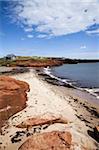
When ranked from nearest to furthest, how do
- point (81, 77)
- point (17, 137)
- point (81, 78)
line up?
point (17, 137), point (81, 78), point (81, 77)

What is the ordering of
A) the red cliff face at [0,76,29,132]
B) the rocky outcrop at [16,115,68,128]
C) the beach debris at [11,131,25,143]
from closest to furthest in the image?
the beach debris at [11,131,25,143] < the rocky outcrop at [16,115,68,128] < the red cliff face at [0,76,29,132]

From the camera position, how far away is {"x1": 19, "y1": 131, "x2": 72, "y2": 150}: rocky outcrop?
27.1 ft

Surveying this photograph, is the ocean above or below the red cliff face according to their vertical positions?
below

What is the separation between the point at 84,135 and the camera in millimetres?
10305

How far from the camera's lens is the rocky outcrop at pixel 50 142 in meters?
8.26

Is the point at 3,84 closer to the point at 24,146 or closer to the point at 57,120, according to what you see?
the point at 57,120

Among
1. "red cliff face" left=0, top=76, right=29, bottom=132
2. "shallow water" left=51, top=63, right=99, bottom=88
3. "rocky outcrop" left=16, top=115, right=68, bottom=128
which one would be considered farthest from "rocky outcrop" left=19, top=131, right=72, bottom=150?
"shallow water" left=51, top=63, right=99, bottom=88

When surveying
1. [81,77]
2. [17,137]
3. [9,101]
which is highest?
[9,101]

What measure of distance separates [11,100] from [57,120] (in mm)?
5433

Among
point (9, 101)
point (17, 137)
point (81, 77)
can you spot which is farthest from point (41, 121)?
point (81, 77)

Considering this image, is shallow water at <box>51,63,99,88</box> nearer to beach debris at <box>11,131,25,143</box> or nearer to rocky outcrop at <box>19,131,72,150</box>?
beach debris at <box>11,131,25,143</box>

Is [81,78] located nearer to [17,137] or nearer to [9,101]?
[9,101]

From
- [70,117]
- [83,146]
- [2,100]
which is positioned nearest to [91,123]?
[70,117]

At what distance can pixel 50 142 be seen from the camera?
848 centimetres
